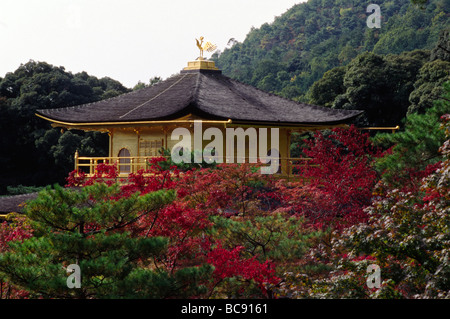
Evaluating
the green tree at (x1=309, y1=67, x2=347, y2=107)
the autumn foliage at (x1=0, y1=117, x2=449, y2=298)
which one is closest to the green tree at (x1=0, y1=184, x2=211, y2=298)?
the autumn foliage at (x1=0, y1=117, x2=449, y2=298)

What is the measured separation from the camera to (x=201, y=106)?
25250 mm

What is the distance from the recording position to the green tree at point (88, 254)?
1246 centimetres

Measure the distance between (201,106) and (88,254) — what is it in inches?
506

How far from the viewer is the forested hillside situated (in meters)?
85.2

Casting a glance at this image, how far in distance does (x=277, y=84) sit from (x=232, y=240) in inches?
2721

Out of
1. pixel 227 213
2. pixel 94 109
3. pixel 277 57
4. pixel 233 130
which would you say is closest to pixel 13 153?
pixel 94 109

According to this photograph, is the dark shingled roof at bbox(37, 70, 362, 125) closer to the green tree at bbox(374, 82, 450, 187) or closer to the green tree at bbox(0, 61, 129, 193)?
the green tree at bbox(374, 82, 450, 187)

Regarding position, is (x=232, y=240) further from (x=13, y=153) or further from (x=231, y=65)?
(x=231, y=65)

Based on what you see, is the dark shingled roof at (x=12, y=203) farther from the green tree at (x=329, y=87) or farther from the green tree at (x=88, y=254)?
the green tree at (x=329, y=87)

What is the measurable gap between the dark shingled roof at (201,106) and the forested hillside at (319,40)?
40971 mm

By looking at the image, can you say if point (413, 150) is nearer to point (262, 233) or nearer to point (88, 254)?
point (262, 233)

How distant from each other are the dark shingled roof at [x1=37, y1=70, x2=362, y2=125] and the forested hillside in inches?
1613

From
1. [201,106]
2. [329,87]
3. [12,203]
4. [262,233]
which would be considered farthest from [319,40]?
[262,233]

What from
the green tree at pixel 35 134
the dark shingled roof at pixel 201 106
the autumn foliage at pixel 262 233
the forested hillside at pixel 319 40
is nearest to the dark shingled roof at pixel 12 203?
the dark shingled roof at pixel 201 106
